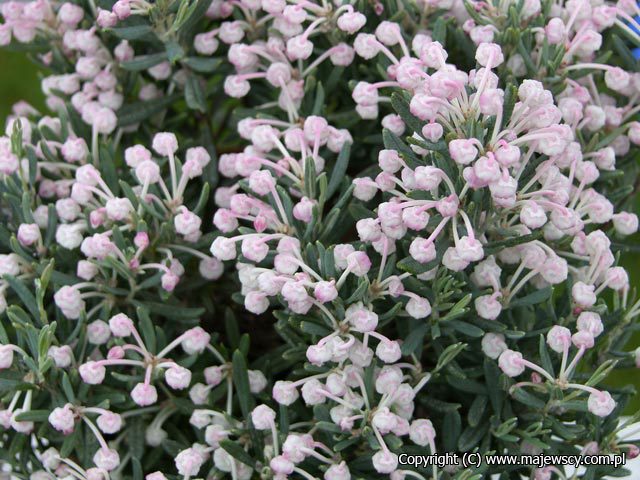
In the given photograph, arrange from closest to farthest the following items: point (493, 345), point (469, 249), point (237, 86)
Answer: point (469, 249) → point (493, 345) → point (237, 86)

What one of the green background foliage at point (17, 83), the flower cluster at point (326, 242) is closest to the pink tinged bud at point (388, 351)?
the flower cluster at point (326, 242)

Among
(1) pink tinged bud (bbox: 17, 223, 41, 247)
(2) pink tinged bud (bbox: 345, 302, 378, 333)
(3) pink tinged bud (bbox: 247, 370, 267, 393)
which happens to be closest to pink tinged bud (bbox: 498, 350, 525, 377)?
(2) pink tinged bud (bbox: 345, 302, 378, 333)

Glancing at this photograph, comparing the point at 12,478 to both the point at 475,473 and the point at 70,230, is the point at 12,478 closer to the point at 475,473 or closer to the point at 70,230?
the point at 70,230

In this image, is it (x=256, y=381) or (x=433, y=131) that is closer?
(x=433, y=131)

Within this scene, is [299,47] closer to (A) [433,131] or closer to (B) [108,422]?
(A) [433,131]

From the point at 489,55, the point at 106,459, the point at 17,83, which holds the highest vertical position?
the point at 489,55

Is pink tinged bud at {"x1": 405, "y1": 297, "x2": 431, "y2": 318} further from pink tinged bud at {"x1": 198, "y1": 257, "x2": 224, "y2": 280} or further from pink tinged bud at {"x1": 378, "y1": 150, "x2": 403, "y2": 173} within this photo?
pink tinged bud at {"x1": 198, "y1": 257, "x2": 224, "y2": 280}

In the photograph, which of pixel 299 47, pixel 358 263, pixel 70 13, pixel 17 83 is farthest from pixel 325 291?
pixel 17 83
